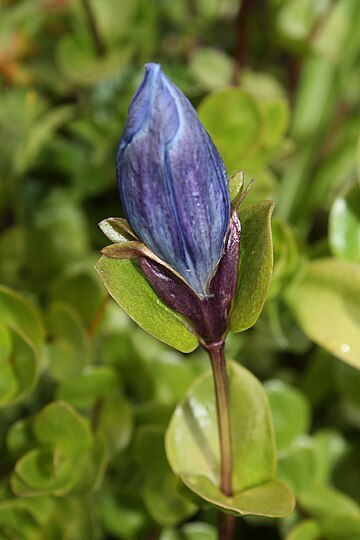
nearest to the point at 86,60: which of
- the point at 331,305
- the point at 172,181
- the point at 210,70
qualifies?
the point at 210,70

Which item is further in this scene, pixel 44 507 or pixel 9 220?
pixel 9 220

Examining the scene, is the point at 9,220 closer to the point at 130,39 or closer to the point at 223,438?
the point at 130,39

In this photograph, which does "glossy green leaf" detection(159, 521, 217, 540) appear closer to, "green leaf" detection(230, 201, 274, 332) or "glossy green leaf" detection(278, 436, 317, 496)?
"glossy green leaf" detection(278, 436, 317, 496)

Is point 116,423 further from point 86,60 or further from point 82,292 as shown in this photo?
point 86,60

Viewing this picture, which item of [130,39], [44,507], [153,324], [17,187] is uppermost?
[130,39]

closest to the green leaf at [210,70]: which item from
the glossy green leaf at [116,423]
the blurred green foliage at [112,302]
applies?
the blurred green foliage at [112,302]

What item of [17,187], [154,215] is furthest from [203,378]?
[17,187]
